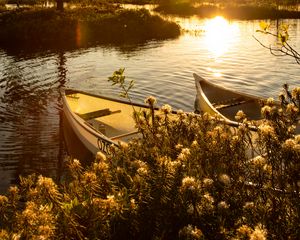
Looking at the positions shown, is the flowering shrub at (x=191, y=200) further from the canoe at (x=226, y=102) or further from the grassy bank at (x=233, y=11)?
the grassy bank at (x=233, y=11)

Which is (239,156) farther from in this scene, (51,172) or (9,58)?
(9,58)

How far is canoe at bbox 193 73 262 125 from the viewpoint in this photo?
15.7 meters

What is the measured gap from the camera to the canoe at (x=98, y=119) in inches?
496

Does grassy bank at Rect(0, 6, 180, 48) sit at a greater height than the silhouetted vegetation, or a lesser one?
lesser

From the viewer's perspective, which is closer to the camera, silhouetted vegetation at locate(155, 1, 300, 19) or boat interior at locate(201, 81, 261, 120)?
boat interior at locate(201, 81, 261, 120)

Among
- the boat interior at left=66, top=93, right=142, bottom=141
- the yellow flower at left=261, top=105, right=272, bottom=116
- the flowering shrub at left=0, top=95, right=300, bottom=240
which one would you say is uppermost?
the yellow flower at left=261, top=105, right=272, bottom=116

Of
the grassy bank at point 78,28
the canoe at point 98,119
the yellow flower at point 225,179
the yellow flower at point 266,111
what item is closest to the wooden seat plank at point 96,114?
the canoe at point 98,119

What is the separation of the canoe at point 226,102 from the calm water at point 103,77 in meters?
1.83

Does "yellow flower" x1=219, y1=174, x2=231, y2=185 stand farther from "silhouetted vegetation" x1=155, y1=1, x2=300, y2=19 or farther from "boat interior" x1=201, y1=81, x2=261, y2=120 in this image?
"silhouetted vegetation" x1=155, y1=1, x2=300, y2=19

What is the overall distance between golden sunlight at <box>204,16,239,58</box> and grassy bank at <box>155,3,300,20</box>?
4344 mm

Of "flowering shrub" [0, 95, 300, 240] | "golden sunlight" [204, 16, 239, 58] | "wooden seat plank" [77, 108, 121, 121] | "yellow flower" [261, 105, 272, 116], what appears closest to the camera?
"flowering shrub" [0, 95, 300, 240]

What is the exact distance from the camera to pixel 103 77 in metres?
26.4

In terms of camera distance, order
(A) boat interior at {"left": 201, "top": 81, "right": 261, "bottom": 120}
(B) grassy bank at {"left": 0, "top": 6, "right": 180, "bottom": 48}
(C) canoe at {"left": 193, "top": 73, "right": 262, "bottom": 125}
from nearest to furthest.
Result: (C) canoe at {"left": 193, "top": 73, "right": 262, "bottom": 125} < (A) boat interior at {"left": 201, "top": 81, "right": 261, "bottom": 120} < (B) grassy bank at {"left": 0, "top": 6, "right": 180, "bottom": 48}

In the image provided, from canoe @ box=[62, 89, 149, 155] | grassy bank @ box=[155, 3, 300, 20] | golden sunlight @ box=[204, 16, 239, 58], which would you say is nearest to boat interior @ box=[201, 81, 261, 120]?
canoe @ box=[62, 89, 149, 155]
